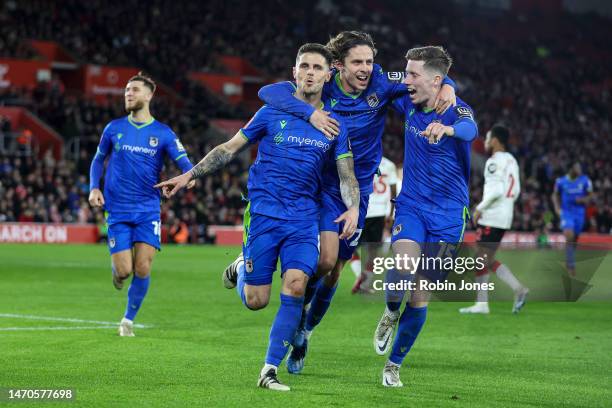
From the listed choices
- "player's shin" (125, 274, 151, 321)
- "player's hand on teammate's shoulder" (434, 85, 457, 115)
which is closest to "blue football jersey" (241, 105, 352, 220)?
"player's hand on teammate's shoulder" (434, 85, 457, 115)

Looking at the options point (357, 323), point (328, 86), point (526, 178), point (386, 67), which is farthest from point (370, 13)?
point (328, 86)

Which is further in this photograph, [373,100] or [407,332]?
[373,100]

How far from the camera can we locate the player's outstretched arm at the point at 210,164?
7027mm

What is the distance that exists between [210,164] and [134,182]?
3543 mm

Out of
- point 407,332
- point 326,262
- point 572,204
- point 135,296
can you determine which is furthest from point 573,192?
point 407,332

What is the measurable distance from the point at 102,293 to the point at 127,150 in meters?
5.14

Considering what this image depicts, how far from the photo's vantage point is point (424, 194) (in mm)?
7711

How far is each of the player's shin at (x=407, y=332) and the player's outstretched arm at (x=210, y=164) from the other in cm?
172

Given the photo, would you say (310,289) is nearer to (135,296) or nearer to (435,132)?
(435,132)

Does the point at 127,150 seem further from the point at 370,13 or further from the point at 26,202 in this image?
the point at 370,13

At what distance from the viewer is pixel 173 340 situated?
9891 millimetres

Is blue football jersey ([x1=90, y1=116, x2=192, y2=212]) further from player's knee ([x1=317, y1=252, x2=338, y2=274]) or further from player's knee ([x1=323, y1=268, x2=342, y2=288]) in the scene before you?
player's knee ([x1=317, y1=252, x2=338, y2=274])

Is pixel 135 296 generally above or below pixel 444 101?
below

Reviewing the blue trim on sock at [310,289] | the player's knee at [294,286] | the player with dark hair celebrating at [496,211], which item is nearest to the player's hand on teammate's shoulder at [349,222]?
the player's knee at [294,286]
